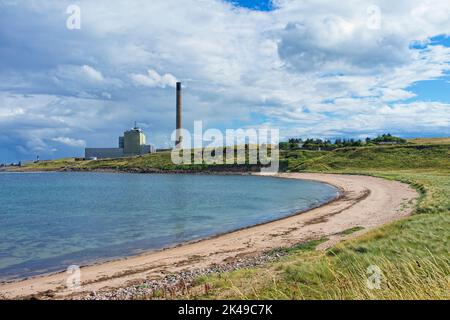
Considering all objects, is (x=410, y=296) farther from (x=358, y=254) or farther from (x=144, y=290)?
(x=144, y=290)

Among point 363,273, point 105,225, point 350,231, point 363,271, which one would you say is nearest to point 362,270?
point 363,271

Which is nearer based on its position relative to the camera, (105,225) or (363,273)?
(363,273)

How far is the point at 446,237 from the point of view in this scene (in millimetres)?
Answer: 16547

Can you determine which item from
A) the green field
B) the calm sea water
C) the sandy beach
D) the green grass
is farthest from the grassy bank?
the calm sea water

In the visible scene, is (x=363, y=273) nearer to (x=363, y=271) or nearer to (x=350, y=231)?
(x=363, y=271)

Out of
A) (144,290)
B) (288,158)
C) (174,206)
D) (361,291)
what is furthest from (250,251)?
(288,158)

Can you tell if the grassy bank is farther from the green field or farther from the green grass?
the green grass

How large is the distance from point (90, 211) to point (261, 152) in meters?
117

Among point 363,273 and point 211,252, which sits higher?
point 363,273

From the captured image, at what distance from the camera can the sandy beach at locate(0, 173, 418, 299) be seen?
17077 mm

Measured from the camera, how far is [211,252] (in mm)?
23031

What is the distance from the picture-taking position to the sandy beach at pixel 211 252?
1708 cm

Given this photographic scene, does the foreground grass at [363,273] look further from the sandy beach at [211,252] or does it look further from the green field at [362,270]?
the sandy beach at [211,252]
